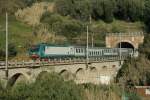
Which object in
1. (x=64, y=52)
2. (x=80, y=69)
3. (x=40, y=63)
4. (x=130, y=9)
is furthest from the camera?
(x=130, y=9)

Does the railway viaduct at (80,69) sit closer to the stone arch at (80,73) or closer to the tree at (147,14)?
the stone arch at (80,73)

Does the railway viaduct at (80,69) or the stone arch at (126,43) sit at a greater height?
the stone arch at (126,43)

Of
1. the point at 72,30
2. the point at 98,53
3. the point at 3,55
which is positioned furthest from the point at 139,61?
the point at 72,30

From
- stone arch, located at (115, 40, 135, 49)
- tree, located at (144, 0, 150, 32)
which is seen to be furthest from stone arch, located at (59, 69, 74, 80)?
tree, located at (144, 0, 150, 32)

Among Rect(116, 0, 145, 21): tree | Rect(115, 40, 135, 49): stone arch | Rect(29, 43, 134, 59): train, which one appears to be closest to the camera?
Rect(29, 43, 134, 59): train

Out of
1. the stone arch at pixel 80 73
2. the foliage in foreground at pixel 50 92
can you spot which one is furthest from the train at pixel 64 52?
the foliage in foreground at pixel 50 92

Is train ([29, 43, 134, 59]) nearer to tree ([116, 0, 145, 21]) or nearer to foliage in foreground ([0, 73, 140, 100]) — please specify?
foliage in foreground ([0, 73, 140, 100])

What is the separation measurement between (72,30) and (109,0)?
21159 millimetres

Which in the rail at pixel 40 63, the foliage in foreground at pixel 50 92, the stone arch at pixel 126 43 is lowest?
the foliage in foreground at pixel 50 92

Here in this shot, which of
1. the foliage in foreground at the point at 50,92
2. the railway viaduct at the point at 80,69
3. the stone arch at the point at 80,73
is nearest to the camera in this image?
the foliage in foreground at the point at 50,92

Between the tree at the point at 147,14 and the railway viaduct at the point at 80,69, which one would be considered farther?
the tree at the point at 147,14

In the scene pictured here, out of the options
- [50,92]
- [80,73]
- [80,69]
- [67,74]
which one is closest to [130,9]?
[80,69]

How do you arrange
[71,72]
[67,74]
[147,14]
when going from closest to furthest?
1. [67,74]
2. [71,72]
3. [147,14]

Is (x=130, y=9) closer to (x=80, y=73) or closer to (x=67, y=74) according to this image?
(x=80, y=73)
